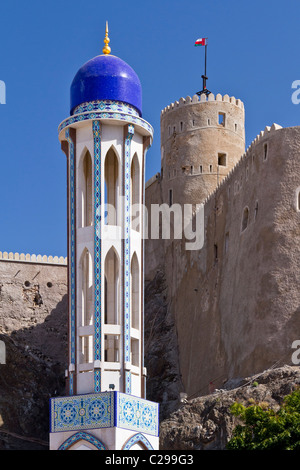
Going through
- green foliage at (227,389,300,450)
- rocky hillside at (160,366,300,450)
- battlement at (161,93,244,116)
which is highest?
battlement at (161,93,244,116)

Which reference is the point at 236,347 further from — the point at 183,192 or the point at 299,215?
the point at 183,192

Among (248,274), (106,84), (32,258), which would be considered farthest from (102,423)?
(32,258)

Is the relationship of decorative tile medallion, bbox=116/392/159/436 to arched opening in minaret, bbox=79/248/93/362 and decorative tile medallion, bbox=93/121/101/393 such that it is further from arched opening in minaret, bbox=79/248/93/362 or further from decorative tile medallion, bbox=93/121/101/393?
arched opening in minaret, bbox=79/248/93/362

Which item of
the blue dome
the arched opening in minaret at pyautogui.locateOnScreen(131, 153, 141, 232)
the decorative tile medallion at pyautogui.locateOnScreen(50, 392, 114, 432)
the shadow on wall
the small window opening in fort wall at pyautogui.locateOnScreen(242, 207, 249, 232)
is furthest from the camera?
the small window opening in fort wall at pyautogui.locateOnScreen(242, 207, 249, 232)

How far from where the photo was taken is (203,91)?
43.8 metres

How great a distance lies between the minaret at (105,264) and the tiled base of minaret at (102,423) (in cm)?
2

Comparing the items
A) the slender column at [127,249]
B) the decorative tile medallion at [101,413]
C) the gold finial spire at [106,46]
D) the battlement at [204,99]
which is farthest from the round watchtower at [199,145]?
the decorative tile medallion at [101,413]

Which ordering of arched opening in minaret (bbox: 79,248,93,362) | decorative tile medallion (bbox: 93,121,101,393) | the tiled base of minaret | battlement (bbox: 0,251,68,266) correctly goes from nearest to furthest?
the tiled base of minaret, decorative tile medallion (bbox: 93,121,101,393), arched opening in minaret (bbox: 79,248,93,362), battlement (bbox: 0,251,68,266)

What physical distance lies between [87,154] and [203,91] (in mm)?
21724

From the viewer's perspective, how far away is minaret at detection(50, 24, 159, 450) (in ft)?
66.8

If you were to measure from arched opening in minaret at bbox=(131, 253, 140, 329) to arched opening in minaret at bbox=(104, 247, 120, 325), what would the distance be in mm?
329

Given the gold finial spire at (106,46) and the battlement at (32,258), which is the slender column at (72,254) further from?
the battlement at (32,258)

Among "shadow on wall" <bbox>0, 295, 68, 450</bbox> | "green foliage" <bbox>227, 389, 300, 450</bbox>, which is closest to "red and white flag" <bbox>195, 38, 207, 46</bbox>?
"shadow on wall" <bbox>0, 295, 68, 450</bbox>
